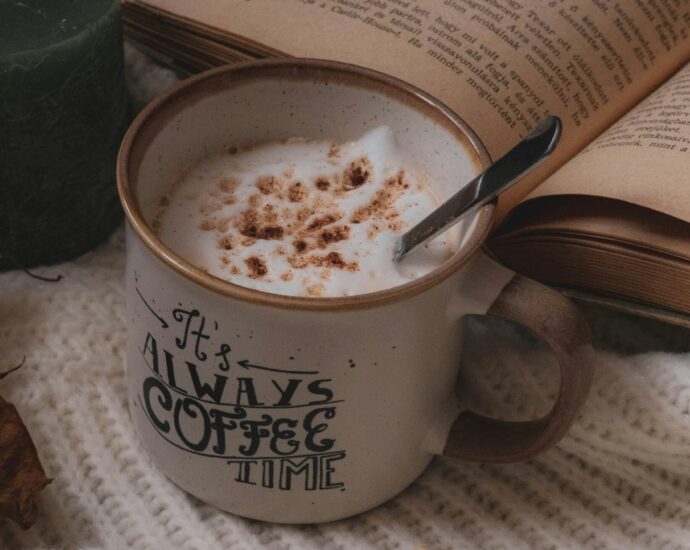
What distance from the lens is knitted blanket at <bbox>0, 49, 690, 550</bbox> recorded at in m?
0.60

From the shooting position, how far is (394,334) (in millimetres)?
502

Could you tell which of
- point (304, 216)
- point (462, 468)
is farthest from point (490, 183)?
point (462, 468)

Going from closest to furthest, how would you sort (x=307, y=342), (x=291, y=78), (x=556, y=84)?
(x=307, y=342)
(x=291, y=78)
(x=556, y=84)

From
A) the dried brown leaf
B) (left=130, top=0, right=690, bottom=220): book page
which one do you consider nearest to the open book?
(left=130, top=0, right=690, bottom=220): book page

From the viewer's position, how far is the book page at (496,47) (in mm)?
683

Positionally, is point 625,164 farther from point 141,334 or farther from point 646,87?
point 141,334

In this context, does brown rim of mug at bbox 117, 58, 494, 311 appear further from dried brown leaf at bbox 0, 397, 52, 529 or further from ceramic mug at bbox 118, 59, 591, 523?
dried brown leaf at bbox 0, 397, 52, 529

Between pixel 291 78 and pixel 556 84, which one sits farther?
pixel 556 84

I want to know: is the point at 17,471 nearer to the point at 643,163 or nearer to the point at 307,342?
the point at 307,342

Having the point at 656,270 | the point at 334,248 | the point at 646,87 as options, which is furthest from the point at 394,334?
the point at 646,87

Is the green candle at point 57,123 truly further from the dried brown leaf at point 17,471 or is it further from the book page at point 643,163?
the book page at point 643,163

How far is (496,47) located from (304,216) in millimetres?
219

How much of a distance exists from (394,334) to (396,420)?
0.23ft

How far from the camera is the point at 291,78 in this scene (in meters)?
0.60
